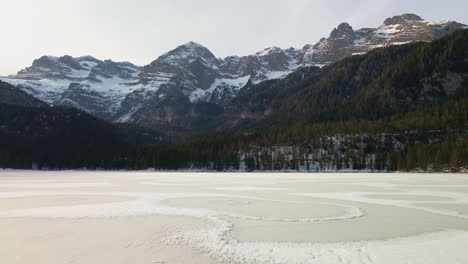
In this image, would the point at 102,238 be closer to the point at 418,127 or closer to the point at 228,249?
the point at 228,249

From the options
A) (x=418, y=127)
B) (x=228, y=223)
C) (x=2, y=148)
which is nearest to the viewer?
(x=228, y=223)

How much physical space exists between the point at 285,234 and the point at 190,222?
590cm

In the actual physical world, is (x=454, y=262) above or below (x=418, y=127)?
below

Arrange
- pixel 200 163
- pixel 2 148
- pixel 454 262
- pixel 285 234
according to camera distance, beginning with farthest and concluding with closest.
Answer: pixel 2 148 < pixel 200 163 < pixel 285 234 < pixel 454 262

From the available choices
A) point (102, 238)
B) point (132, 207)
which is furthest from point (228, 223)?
point (132, 207)

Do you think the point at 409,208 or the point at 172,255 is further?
the point at 409,208

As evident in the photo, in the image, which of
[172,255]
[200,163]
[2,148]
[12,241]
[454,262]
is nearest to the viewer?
[454,262]

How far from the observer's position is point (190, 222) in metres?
20.8

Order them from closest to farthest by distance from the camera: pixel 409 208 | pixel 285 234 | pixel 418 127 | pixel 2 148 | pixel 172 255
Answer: pixel 172 255 → pixel 285 234 → pixel 409 208 → pixel 418 127 → pixel 2 148

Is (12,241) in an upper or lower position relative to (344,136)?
lower

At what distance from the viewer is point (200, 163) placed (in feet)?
496

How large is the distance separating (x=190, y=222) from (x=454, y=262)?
12.9m

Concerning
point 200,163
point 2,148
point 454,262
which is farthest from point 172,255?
point 2,148

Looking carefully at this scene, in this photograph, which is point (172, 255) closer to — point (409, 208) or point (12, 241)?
point (12, 241)
